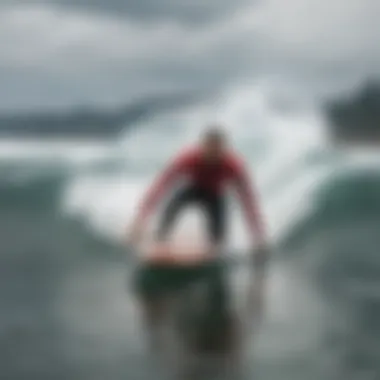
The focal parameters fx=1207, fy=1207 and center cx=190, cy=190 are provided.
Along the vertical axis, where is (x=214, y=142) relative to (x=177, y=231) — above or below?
above

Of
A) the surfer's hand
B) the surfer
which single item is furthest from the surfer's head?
the surfer's hand

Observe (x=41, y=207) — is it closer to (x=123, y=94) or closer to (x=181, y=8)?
(x=123, y=94)

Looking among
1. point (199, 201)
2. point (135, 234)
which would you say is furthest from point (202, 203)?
→ point (135, 234)

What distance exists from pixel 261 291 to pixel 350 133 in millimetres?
261

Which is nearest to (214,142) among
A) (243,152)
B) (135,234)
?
(243,152)

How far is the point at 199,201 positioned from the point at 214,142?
0.29 feet

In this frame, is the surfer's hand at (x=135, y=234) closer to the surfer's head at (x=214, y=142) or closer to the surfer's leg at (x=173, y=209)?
the surfer's leg at (x=173, y=209)

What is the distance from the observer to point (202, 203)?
1730mm

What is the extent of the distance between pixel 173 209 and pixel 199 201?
39 mm

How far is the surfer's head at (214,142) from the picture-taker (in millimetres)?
1723

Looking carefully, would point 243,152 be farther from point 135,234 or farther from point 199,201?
point 135,234

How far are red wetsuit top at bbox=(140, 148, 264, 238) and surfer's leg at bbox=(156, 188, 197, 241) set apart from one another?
17mm

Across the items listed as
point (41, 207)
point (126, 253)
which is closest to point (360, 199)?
point (126, 253)

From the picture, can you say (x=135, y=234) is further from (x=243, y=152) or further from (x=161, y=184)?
(x=243, y=152)
